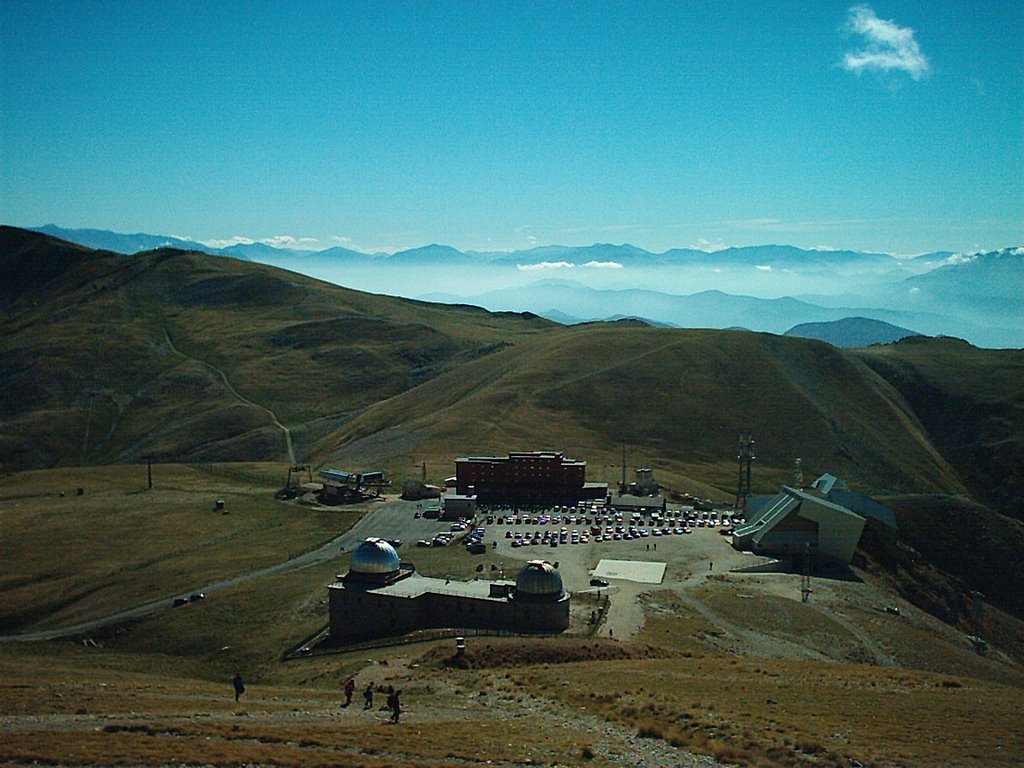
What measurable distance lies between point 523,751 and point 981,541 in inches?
3386

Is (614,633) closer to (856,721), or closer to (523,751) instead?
(856,721)

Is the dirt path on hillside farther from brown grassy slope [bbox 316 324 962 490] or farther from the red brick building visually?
the red brick building

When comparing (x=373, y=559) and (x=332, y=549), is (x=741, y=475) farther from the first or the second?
(x=373, y=559)

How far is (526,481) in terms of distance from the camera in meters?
98.7

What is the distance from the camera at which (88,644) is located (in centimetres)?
5612

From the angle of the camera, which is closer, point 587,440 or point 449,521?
point 449,521

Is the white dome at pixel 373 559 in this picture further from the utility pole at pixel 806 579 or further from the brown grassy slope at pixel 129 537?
the utility pole at pixel 806 579

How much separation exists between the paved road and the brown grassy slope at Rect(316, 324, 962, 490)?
21.4 m

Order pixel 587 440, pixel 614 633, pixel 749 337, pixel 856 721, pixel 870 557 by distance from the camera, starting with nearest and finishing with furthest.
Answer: pixel 856 721 < pixel 614 633 < pixel 870 557 < pixel 587 440 < pixel 749 337

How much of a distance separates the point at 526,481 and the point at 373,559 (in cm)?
4648

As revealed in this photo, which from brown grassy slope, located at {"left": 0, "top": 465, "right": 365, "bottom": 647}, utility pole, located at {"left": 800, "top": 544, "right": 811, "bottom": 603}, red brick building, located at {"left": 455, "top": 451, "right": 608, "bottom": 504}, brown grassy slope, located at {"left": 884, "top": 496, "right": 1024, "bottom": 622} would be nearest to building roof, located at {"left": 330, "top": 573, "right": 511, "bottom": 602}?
brown grassy slope, located at {"left": 0, "top": 465, "right": 365, "bottom": 647}

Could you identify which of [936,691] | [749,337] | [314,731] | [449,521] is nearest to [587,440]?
[449,521]

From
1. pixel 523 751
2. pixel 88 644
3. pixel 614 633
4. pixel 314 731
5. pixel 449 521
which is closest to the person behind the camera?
pixel 523 751

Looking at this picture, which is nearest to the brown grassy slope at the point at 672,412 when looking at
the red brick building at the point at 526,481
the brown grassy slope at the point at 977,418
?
the brown grassy slope at the point at 977,418
